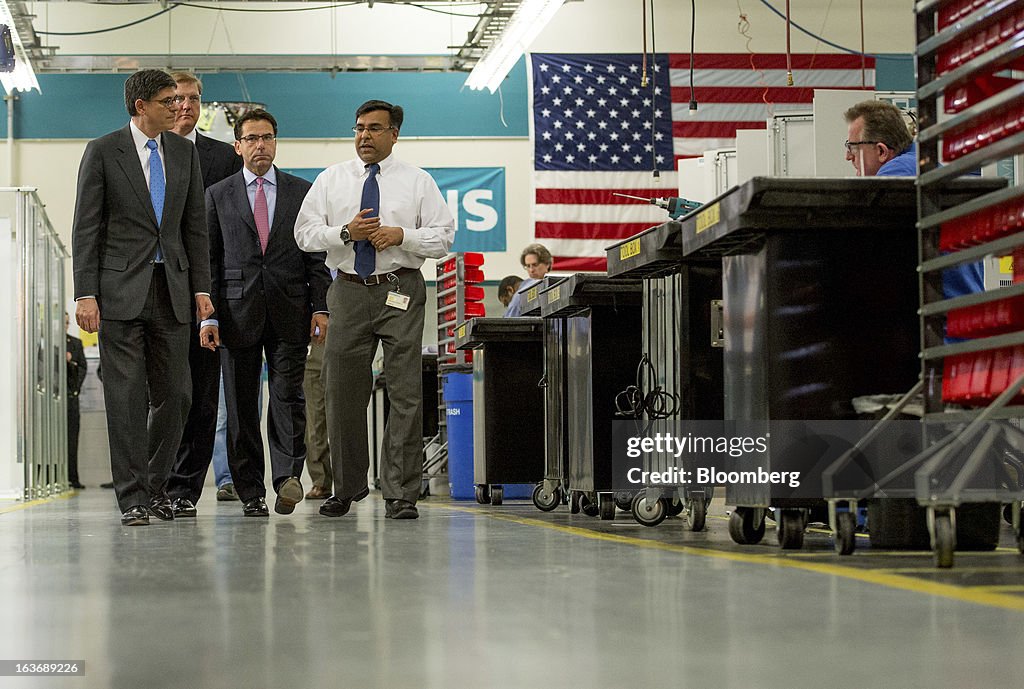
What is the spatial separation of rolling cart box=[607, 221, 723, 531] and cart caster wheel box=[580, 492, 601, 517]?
923mm

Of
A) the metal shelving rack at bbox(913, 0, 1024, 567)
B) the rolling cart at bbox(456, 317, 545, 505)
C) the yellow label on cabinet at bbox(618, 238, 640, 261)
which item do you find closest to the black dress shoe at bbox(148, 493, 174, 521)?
the yellow label on cabinet at bbox(618, 238, 640, 261)

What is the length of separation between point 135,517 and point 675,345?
199cm

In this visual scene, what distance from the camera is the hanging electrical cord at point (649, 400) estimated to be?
457 cm

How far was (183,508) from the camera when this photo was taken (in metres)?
5.71

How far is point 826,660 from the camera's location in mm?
1688

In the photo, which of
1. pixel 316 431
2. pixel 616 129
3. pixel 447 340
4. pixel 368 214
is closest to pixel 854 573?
pixel 368 214

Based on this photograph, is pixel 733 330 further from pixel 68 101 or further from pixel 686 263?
pixel 68 101

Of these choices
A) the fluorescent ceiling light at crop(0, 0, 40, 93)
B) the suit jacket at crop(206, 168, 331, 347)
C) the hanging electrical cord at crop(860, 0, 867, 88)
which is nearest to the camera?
the suit jacket at crop(206, 168, 331, 347)

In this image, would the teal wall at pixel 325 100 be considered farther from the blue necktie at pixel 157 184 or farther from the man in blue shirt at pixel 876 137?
the man in blue shirt at pixel 876 137

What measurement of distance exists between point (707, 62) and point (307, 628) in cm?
1427

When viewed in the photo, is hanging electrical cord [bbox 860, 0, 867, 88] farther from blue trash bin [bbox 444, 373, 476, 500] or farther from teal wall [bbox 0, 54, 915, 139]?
blue trash bin [bbox 444, 373, 476, 500]

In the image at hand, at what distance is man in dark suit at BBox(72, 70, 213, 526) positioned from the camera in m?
4.95

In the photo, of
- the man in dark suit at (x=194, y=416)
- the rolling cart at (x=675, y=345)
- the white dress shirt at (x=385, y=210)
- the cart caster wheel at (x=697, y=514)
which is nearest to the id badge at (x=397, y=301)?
the white dress shirt at (x=385, y=210)

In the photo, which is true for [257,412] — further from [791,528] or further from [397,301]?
[791,528]
